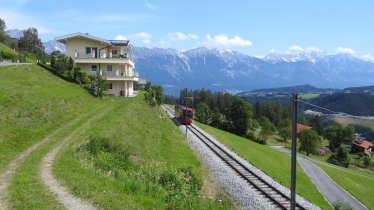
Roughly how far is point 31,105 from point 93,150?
1263 centimetres

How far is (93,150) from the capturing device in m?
27.7

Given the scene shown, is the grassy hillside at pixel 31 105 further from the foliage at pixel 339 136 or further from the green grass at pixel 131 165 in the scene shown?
the foliage at pixel 339 136

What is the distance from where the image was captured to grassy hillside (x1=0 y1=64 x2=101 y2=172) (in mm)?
28234

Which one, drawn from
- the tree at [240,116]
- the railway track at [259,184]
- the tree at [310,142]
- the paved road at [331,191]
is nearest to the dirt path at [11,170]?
the railway track at [259,184]

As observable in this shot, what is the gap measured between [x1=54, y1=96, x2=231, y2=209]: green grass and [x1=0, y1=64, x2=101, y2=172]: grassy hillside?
10.3ft

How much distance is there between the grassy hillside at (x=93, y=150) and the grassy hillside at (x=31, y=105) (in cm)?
5

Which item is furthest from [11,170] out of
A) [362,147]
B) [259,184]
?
[362,147]

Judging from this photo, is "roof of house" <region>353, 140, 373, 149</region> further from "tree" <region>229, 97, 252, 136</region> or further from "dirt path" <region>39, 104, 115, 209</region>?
"dirt path" <region>39, 104, 115, 209</region>

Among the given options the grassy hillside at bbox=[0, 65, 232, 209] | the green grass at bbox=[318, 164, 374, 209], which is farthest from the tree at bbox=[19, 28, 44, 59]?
the green grass at bbox=[318, 164, 374, 209]

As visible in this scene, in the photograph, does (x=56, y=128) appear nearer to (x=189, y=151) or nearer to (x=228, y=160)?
(x=189, y=151)

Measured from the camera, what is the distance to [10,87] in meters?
41.8

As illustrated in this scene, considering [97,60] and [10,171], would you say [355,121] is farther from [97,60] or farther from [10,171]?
Answer: [97,60]

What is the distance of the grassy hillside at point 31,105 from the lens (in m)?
28.2

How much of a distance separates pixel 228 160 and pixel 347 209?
12411 mm
